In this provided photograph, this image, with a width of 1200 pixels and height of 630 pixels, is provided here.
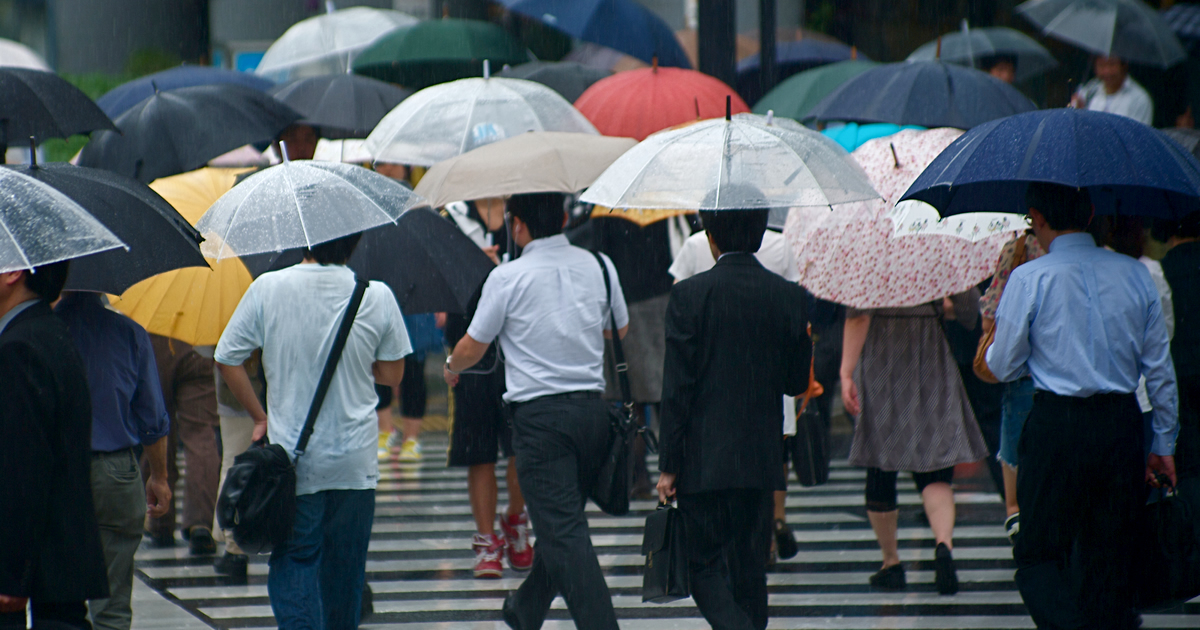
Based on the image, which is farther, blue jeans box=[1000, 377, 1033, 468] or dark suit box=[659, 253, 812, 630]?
blue jeans box=[1000, 377, 1033, 468]

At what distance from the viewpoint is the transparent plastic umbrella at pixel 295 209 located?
15.3 ft

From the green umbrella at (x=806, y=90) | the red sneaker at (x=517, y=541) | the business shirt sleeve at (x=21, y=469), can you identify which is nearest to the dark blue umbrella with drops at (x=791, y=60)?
the green umbrella at (x=806, y=90)

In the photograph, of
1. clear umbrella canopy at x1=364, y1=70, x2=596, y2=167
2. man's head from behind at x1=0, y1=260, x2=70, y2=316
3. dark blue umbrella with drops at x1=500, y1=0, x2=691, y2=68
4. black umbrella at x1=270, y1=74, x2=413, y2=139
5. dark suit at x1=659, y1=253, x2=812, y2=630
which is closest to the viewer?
man's head from behind at x1=0, y1=260, x2=70, y2=316

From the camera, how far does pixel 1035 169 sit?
4352mm

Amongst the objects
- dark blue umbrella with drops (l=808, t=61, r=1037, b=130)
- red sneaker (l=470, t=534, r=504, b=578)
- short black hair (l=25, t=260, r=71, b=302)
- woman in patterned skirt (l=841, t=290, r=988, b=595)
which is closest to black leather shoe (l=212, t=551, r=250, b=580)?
red sneaker (l=470, t=534, r=504, b=578)

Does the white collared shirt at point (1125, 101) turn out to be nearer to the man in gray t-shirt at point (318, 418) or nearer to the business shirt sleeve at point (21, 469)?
the man in gray t-shirt at point (318, 418)

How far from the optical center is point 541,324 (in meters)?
5.03

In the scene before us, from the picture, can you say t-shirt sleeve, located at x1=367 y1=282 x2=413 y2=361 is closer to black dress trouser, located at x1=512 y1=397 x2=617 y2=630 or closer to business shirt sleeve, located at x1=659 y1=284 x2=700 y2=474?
black dress trouser, located at x1=512 y1=397 x2=617 y2=630

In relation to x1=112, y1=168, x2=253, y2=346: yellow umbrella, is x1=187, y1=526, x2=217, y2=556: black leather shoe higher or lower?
lower

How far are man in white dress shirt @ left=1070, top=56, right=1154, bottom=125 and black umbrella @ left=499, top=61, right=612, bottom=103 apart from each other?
367 cm

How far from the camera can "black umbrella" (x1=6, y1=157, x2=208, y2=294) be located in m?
3.98

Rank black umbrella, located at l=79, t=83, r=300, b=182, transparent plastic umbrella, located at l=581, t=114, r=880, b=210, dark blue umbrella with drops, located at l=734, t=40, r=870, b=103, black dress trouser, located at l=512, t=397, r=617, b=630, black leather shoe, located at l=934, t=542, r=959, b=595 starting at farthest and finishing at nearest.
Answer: dark blue umbrella with drops, located at l=734, t=40, r=870, b=103
black umbrella, located at l=79, t=83, r=300, b=182
black leather shoe, located at l=934, t=542, r=959, b=595
black dress trouser, located at l=512, t=397, r=617, b=630
transparent plastic umbrella, located at l=581, t=114, r=880, b=210

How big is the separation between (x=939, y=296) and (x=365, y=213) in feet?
8.18

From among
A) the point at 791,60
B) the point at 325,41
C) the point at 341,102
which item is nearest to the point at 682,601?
the point at 341,102
